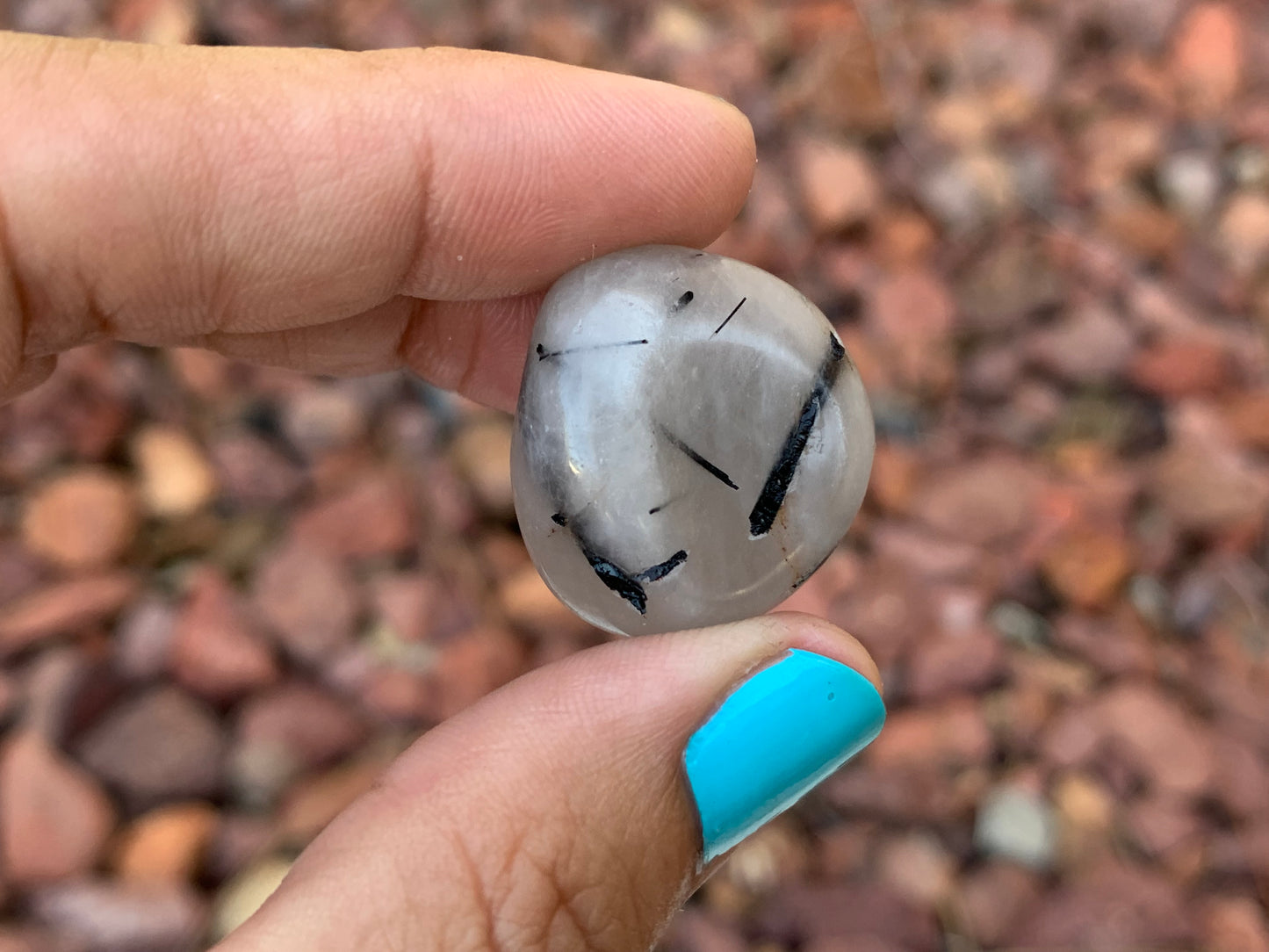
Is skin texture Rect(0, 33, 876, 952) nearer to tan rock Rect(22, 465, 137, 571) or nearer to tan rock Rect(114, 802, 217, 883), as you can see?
tan rock Rect(22, 465, 137, 571)

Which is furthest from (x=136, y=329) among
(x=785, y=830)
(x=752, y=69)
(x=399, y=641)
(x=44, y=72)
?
(x=752, y=69)

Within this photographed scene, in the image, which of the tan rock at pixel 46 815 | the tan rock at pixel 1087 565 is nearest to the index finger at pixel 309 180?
the tan rock at pixel 46 815

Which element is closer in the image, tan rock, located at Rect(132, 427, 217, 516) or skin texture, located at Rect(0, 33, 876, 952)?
skin texture, located at Rect(0, 33, 876, 952)

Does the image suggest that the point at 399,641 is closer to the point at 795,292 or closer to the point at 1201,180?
the point at 795,292

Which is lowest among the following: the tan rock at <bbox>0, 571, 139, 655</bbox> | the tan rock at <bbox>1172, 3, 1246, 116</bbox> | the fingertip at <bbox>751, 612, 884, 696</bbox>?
the tan rock at <bbox>0, 571, 139, 655</bbox>

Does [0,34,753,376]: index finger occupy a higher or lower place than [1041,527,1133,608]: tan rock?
higher

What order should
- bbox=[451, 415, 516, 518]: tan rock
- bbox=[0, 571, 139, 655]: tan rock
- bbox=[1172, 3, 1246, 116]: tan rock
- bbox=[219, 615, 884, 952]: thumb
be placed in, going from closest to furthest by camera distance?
1. bbox=[219, 615, 884, 952]: thumb
2. bbox=[0, 571, 139, 655]: tan rock
3. bbox=[451, 415, 516, 518]: tan rock
4. bbox=[1172, 3, 1246, 116]: tan rock

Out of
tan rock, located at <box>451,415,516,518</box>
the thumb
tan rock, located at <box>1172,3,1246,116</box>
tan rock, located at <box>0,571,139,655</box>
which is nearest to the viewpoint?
the thumb

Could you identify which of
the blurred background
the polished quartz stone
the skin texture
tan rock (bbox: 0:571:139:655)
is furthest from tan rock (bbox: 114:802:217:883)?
the polished quartz stone
